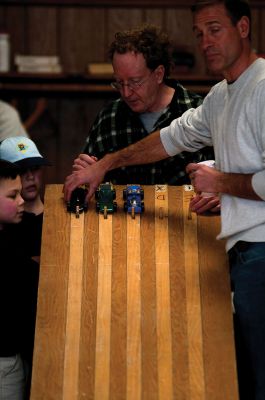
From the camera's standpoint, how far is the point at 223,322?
308 cm

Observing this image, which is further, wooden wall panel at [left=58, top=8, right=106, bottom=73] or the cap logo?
wooden wall panel at [left=58, top=8, right=106, bottom=73]

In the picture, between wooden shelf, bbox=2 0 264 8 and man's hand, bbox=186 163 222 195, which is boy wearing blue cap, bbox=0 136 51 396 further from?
wooden shelf, bbox=2 0 264 8

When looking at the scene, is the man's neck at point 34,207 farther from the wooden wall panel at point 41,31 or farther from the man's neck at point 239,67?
the wooden wall panel at point 41,31

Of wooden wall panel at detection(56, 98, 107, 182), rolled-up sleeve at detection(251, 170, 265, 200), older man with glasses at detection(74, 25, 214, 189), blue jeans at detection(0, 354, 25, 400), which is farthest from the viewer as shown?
wooden wall panel at detection(56, 98, 107, 182)

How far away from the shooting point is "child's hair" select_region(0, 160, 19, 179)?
3.30 meters

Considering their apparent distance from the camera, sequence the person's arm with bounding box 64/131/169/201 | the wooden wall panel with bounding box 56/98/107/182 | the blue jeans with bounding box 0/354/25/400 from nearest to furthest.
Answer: the blue jeans with bounding box 0/354/25/400, the person's arm with bounding box 64/131/169/201, the wooden wall panel with bounding box 56/98/107/182

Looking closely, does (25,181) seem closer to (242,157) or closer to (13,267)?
(13,267)

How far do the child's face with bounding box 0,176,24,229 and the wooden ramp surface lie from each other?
11 cm

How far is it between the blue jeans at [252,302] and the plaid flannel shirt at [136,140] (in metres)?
0.77

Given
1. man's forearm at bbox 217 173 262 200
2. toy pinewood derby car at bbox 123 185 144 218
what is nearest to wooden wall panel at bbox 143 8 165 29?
toy pinewood derby car at bbox 123 185 144 218

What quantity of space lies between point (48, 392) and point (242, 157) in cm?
97

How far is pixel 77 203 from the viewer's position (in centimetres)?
333

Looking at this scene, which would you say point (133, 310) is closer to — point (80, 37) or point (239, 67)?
point (239, 67)

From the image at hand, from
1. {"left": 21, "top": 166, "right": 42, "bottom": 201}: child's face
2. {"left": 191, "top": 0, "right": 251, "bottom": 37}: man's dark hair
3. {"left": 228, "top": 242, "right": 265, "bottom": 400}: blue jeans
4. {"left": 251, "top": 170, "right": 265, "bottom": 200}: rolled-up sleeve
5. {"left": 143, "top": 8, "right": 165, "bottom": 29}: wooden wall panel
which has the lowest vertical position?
{"left": 228, "top": 242, "right": 265, "bottom": 400}: blue jeans
